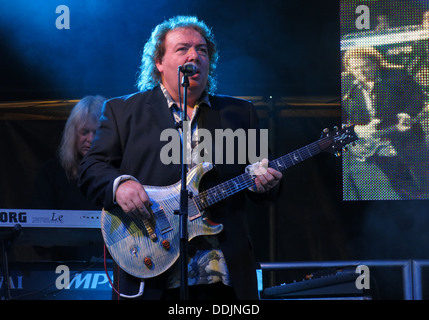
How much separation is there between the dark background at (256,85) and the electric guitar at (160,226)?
2.13 metres

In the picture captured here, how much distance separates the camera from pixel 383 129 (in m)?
4.39

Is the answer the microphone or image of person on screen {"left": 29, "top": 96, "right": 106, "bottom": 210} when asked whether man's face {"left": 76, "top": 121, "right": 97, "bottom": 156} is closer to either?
image of person on screen {"left": 29, "top": 96, "right": 106, "bottom": 210}

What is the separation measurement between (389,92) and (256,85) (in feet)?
3.65

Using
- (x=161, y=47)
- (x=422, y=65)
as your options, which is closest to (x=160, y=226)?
(x=161, y=47)

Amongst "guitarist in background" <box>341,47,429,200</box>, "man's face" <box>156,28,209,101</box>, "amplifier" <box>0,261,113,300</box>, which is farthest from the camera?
"guitarist in background" <box>341,47,429,200</box>

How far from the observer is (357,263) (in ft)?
12.4

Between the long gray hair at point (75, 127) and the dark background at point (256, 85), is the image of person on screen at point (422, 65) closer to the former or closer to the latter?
the dark background at point (256, 85)

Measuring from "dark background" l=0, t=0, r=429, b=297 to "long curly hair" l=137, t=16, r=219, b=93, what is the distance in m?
1.48

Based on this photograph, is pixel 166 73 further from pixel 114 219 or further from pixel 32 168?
pixel 32 168

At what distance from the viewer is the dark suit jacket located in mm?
2438

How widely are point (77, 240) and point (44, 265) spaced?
291mm

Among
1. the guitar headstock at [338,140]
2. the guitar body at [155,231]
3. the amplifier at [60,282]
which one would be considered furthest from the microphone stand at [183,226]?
the amplifier at [60,282]

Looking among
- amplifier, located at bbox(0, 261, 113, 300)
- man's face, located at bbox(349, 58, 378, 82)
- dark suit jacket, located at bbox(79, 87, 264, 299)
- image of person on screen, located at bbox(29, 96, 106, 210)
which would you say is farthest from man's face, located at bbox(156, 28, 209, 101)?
man's face, located at bbox(349, 58, 378, 82)
